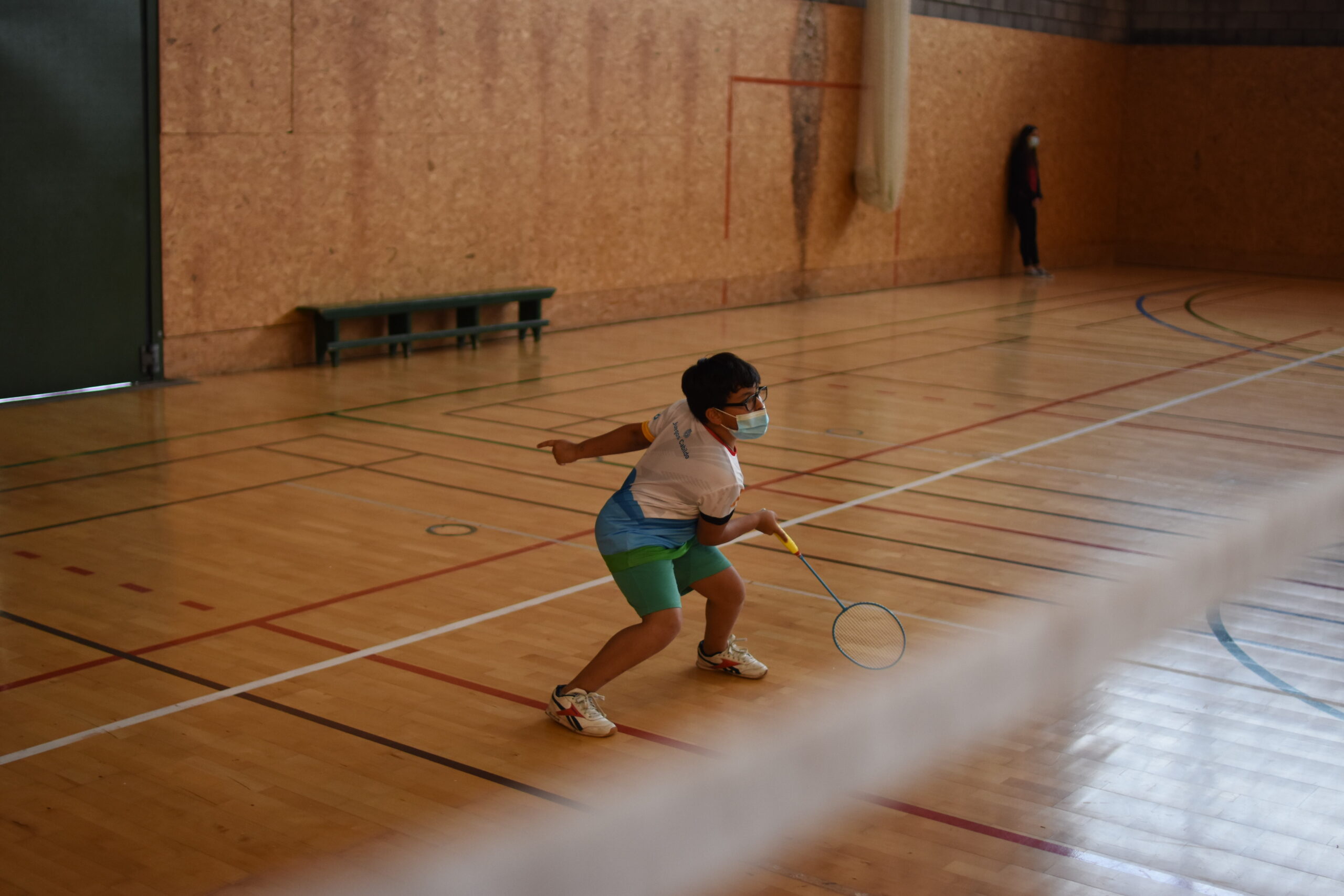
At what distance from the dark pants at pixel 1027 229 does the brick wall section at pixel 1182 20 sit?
232 centimetres

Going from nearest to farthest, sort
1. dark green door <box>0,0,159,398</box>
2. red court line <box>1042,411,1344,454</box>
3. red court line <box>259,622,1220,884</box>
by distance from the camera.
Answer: red court line <box>259,622,1220,884</box> → red court line <box>1042,411,1344,454</box> → dark green door <box>0,0,159,398</box>

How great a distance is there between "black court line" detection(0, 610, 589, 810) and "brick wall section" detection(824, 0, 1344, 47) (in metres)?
15.2

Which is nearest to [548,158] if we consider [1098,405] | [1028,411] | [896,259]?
[1028,411]

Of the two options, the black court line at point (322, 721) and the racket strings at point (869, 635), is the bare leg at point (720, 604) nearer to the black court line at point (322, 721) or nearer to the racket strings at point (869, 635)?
the racket strings at point (869, 635)

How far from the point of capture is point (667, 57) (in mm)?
13047

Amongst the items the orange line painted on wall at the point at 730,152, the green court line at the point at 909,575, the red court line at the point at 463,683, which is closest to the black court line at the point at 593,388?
the green court line at the point at 909,575

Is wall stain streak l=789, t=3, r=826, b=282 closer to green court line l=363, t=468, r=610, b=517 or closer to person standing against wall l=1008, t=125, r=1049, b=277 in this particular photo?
person standing against wall l=1008, t=125, r=1049, b=277

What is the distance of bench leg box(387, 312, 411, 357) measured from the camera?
1086cm

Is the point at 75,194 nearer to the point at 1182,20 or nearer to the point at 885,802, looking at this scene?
the point at 885,802

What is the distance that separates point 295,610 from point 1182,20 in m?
18.7

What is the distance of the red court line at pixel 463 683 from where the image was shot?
4.03 m

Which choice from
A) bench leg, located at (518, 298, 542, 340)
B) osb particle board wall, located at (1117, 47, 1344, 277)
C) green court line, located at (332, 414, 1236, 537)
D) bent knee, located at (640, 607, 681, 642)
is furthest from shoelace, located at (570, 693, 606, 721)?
osb particle board wall, located at (1117, 47, 1344, 277)

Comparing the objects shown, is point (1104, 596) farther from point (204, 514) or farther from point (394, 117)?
point (394, 117)

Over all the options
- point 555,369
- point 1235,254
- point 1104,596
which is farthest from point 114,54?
point 1235,254
